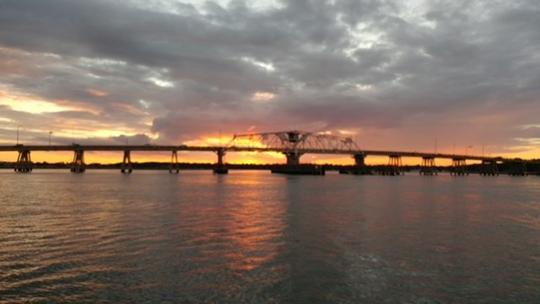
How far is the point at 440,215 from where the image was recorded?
139ft

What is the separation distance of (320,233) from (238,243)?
6.38 meters

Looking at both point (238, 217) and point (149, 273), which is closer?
point (149, 273)

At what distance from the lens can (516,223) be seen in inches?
1473

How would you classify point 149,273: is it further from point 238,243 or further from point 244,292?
point 238,243

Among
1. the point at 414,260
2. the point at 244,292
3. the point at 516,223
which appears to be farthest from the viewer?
the point at 516,223

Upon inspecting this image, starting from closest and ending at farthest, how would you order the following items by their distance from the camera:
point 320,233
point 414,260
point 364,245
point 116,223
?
point 414,260 < point 364,245 < point 320,233 < point 116,223

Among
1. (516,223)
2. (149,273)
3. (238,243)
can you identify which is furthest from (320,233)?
(516,223)

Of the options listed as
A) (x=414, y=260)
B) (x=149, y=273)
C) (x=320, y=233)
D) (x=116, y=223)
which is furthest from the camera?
(x=116, y=223)

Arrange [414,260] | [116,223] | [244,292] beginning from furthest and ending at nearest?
[116,223]
[414,260]
[244,292]

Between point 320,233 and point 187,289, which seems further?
point 320,233

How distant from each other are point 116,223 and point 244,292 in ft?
65.8

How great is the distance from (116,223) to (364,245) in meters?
18.3

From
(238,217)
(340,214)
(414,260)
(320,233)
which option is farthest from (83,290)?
(340,214)

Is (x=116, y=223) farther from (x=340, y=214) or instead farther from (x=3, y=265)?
(x=340, y=214)
